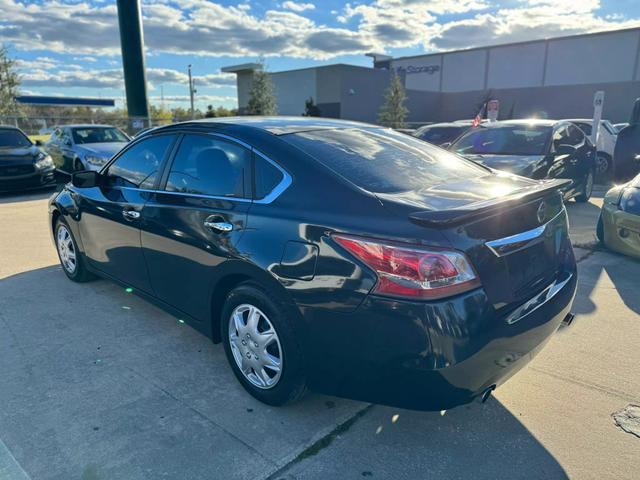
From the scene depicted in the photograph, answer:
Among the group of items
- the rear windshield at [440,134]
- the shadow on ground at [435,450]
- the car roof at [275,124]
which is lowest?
Answer: the shadow on ground at [435,450]

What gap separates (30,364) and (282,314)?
Answer: 2.01m

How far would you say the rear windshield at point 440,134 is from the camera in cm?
1294

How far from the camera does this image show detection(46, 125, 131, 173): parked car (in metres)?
11.1

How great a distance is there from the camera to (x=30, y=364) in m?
3.20

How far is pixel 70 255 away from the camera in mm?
4742

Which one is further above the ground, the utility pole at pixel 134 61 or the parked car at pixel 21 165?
the utility pole at pixel 134 61

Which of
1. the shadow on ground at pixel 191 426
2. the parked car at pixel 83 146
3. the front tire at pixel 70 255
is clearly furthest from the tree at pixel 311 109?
the shadow on ground at pixel 191 426

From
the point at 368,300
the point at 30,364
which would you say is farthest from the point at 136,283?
the point at 368,300

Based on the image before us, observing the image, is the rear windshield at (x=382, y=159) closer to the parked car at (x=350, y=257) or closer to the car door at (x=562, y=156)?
the parked car at (x=350, y=257)

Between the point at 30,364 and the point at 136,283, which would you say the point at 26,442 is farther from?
the point at 136,283

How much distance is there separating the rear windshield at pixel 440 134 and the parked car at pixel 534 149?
4547mm

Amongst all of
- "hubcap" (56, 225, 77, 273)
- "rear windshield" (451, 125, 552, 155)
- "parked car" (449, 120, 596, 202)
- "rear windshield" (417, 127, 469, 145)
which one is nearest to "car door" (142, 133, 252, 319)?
"hubcap" (56, 225, 77, 273)

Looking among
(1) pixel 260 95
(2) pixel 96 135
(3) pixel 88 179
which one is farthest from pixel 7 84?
(3) pixel 88 179

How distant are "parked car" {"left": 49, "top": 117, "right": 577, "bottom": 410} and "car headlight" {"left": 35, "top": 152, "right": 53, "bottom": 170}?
28.8ft
